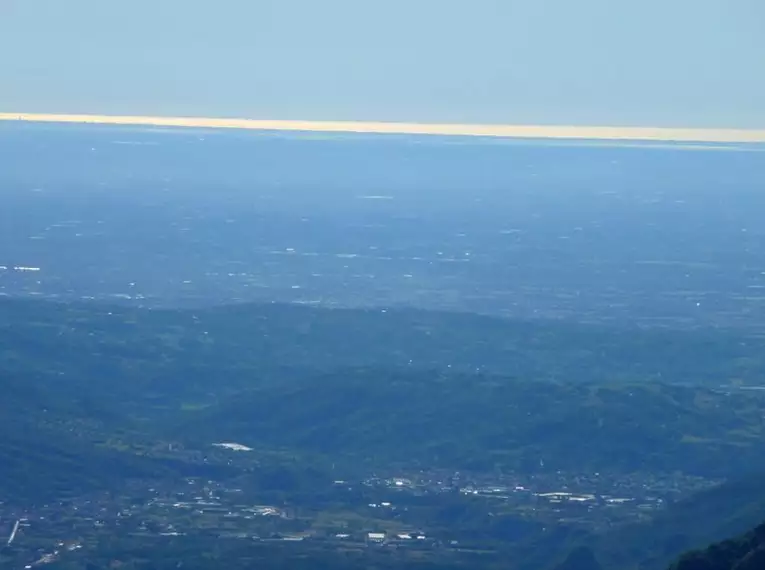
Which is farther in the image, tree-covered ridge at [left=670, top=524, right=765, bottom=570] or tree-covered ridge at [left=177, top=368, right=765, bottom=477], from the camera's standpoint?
tree-covered ridge at [left=177, top=368, right=765, bottom=477]

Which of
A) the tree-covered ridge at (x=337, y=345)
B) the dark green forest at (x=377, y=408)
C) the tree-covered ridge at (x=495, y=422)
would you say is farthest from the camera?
the tree-covered ridge at (x=337, y=345)

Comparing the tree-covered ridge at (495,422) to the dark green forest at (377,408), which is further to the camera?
the tree-covered ridge at (495,422)

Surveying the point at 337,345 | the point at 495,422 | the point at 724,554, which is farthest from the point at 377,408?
the point at 724,554

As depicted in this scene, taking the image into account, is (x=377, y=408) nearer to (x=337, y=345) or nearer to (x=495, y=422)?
(x=495, y=422)

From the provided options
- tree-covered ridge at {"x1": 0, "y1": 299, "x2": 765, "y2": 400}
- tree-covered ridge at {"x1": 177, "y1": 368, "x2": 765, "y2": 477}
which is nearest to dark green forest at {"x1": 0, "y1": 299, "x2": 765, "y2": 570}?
tree-covered ridge at {"x1": 177, "y1": 368, "x2": 765, "y2": 477}

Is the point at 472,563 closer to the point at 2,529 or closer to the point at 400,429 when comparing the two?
the point at 2,529

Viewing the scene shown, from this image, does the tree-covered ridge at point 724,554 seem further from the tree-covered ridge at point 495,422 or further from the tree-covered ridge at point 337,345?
the tree-covered ridge at point 337,345

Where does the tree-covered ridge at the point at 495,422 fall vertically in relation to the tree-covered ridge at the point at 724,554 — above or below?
below

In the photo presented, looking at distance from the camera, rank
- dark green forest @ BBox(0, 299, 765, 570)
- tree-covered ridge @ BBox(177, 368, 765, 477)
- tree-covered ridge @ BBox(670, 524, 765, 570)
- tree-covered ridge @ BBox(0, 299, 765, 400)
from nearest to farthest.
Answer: tree-covered ridge @ BBox(670, 524, 765, 570) → dark green forest @ BBox(0, 299, 765, 570) → tree-covered ridge @ BBox(177, 368, 765, 477) → tree-covered ridge @ BBox(0, 299, 765, 400)

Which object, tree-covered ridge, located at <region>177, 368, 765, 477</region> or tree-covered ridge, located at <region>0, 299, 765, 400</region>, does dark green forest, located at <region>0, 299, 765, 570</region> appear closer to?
tree-covered ridge, located at <region>177, 368, 765, 477</region>

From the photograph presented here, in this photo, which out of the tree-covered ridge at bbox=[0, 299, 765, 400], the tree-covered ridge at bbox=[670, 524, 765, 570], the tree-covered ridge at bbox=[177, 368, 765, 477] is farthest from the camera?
the tree-covered ridge at bbox=[0, 299, 765, 400]

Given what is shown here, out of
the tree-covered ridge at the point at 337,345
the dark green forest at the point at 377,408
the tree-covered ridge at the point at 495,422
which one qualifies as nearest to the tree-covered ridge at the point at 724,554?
the dark green forest at the point at 377,408

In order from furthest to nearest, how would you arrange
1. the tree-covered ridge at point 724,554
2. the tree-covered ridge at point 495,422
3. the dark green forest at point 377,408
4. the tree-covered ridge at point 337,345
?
the tree-covered ridge at point 337,345 → the tree-covered ridge at point 495,422 → the dark green forest at point 377,408 → the tree-covered ridge at point 724,554
